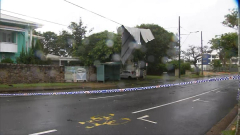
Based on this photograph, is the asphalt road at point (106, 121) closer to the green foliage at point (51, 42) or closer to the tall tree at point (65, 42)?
the tall tree at point (65, 42)

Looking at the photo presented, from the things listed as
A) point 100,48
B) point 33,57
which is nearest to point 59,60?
point 33,57

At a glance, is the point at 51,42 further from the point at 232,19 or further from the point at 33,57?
Result: the point at 232,19

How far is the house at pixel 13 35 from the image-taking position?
20.9m

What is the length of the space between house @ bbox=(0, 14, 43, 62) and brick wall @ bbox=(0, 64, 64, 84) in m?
4.58

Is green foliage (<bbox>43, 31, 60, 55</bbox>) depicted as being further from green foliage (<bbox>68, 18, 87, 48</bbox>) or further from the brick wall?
the brick wall

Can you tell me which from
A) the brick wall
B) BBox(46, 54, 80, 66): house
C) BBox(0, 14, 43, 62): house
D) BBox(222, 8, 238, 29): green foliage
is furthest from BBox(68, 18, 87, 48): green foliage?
BBox(222, 8, 238, 29): green foliage

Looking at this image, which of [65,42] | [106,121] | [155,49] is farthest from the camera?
[65,42]

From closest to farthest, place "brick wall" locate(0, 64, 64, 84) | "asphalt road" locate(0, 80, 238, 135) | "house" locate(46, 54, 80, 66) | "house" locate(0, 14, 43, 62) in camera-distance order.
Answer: "asphalt road" locate(0, 80, 238, 135)
"brick wall" locate(0, 64, 64, 84)
"house" locate(0, 14, 43, 62)
"house" locate(46, 54, 80, 66)

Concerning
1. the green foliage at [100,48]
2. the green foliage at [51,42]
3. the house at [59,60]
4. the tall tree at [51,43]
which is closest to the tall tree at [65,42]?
the tall tree at [51,43]

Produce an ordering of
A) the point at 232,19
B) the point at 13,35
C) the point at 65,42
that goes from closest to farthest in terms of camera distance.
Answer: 1. the point at 232,19
2. the point at 13,35
3. the point at 65,42

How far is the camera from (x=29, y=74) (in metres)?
17.7

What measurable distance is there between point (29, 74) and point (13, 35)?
7227mm

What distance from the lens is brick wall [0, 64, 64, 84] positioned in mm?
16500

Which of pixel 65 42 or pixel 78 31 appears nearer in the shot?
pixel 78 31
